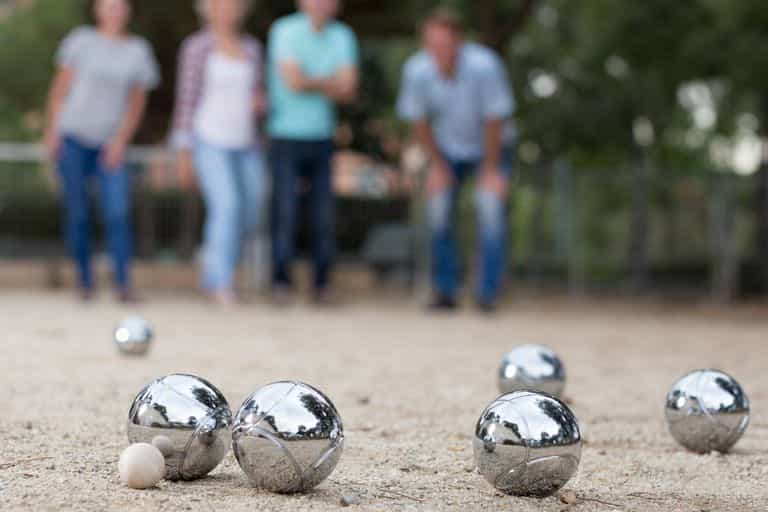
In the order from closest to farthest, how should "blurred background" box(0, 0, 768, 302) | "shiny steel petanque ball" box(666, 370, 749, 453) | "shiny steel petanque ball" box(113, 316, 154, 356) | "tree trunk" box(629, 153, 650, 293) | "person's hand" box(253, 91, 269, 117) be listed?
1. "shiny steel petanque ball" box(666, 370, 749, 453)
2. "shiny steel petanque ball" box(113, 316, 154, 356)
3. "person's hand" box(253, 91, 269, 117)
4. "blurred background" box(0, 0, 768, 302)
5. "tree trunk" box(629, 153, 650, 293)

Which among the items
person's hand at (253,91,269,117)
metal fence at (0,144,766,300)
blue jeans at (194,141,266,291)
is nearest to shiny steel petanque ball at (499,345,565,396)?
blue jeans at (194,141,266,291)

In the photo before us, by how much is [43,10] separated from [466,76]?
10.1 meters

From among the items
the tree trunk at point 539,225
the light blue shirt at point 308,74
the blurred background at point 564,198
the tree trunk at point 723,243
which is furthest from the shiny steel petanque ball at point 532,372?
the tree trunk at point 723,243

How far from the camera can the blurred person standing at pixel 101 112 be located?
8.08m

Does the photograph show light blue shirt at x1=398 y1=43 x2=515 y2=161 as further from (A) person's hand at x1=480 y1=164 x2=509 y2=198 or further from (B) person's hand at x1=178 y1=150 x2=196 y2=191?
(B) person's hand at x1=178 y1=150 x2=196 y2=191

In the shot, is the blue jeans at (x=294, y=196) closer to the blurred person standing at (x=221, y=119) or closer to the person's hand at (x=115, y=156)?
the blurred person standing at (x=221, y=119)

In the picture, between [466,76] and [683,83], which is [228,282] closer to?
[466,76]

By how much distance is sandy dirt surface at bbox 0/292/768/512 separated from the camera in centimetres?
246

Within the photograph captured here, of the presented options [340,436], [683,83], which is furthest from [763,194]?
[340,436]

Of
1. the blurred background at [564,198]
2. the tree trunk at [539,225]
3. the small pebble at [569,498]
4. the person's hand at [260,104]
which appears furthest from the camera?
the tree trunk at [539,225]

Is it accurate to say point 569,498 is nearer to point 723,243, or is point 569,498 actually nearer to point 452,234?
point 452,234

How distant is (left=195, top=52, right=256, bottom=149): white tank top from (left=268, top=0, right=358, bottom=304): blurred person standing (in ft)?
0.83

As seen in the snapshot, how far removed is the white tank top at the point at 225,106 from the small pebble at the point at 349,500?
5.96 m

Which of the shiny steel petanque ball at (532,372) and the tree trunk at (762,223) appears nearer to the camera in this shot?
the shiny steel petanque ball at (532,372)
